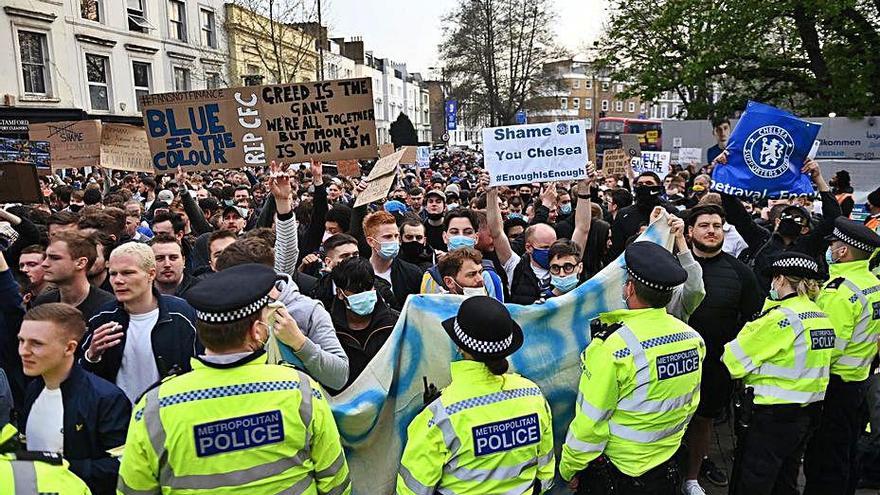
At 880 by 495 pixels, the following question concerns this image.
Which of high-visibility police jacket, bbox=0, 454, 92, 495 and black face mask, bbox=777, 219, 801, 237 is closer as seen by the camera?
high-visibility police jacket, bbox=0, 454, 92, 495

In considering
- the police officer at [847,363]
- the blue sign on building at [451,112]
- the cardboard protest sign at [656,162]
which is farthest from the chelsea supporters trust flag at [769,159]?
the blue sign on building at [451,112]

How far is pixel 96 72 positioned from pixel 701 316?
25.3 metres

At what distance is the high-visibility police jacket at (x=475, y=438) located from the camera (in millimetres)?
2623

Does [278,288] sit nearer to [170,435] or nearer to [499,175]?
[170,435]

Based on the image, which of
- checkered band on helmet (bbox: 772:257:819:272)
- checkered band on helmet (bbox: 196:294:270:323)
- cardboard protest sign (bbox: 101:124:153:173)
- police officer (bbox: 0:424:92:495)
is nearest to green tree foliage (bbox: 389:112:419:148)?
cardboard protest sign (bbox: 101:124:153:173)

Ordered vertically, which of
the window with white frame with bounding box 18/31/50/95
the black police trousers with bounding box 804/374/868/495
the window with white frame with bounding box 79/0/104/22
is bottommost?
the black police trousers with bounding box 804/374/868/495

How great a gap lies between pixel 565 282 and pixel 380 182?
297 cm

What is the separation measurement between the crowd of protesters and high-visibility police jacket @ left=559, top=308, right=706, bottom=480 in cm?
99

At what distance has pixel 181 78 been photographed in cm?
2817

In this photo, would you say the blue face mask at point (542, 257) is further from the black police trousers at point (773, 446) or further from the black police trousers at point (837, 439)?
the black police trousers at point (837, 439)

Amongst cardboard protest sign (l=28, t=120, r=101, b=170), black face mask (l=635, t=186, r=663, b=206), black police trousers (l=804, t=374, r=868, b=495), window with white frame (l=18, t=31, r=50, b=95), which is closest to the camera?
black police trousers (l=804, t=374, r=868, b=495)

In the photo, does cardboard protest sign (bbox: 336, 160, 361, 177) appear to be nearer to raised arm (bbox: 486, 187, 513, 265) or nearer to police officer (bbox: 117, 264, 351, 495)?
raised arm (bbox: 486, 187, 513, 265)

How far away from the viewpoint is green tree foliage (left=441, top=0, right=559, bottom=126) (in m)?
35.5

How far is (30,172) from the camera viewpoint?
222 inches
